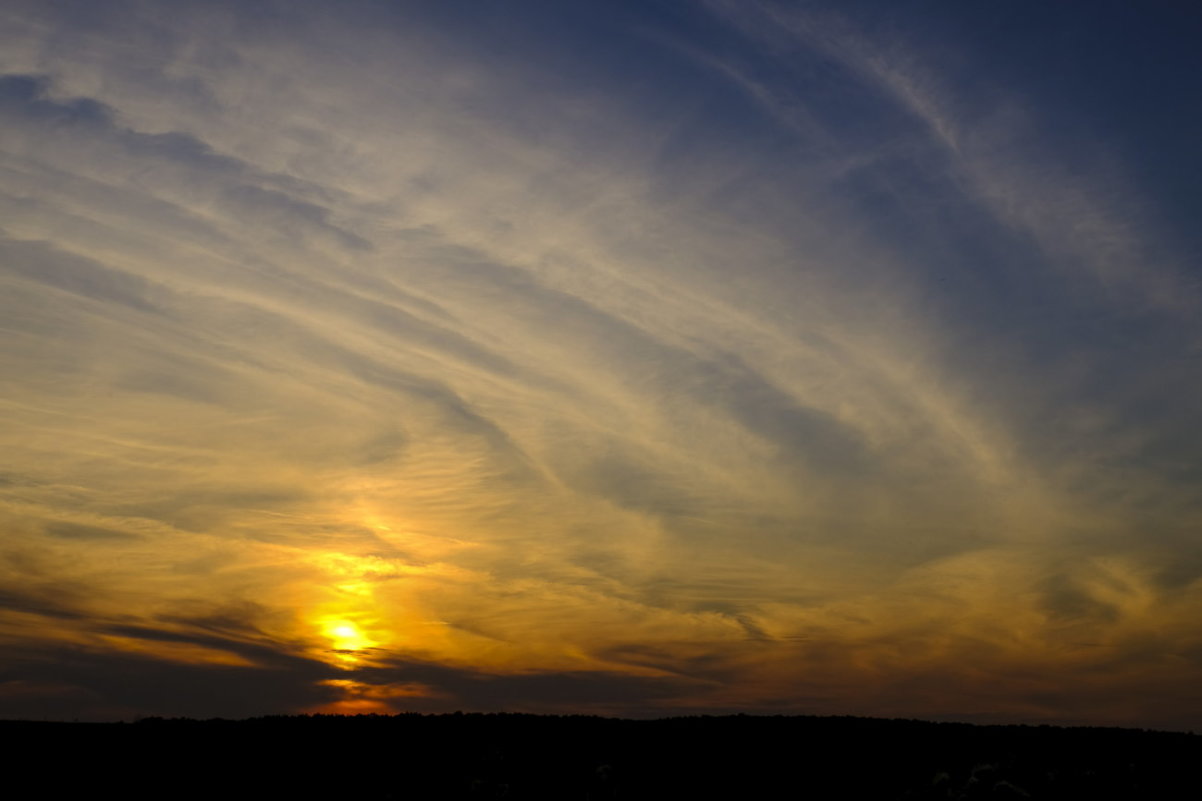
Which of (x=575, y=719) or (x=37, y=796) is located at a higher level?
(x=575, y=719)

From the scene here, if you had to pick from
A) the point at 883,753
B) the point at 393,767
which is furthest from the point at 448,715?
the point at 883,753

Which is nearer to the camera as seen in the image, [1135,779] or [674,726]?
[1135,779]

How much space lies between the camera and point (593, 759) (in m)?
48.4

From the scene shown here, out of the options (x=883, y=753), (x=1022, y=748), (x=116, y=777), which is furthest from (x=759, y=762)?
(x=116, y=777)

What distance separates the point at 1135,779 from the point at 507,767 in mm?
27143

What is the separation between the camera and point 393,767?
4816 centimetres

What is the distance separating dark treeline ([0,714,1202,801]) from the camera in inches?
1699

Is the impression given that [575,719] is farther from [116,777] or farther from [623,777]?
[116,777]

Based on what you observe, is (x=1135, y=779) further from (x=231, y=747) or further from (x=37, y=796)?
(x=37, y=796)

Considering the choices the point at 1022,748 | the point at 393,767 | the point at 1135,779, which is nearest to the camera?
the point at 1135,779

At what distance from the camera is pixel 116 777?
4834cm

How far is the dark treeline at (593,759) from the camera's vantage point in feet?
142

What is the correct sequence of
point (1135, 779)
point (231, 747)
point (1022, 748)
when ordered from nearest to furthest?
point (1135, 779) → point (1022, 748) → point (231, 747)

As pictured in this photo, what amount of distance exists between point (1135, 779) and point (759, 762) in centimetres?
1579
